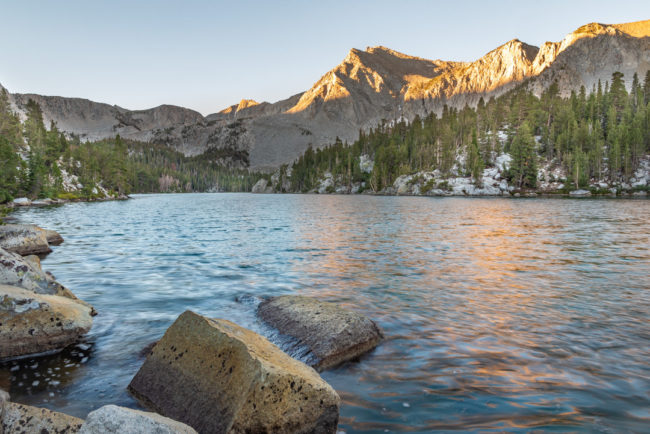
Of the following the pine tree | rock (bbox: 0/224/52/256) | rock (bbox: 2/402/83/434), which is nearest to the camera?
rock (bbox: 2/402/83/434)

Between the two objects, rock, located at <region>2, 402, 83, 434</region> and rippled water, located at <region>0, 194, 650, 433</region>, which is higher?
rock, located at <region>2, 402, 83, 434</region>

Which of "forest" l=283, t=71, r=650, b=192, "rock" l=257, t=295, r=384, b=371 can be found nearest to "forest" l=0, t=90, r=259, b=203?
"rock" l=257, t=295, r=384, b=371

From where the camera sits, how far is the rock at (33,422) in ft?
15.3

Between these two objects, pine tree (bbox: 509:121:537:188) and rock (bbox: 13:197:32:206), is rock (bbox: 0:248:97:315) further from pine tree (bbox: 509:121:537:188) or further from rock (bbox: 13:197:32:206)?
pine tree (bbox: 509:121:537:188)

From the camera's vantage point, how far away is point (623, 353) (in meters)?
8.77

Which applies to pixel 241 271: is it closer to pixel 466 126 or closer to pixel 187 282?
pixel 187 282

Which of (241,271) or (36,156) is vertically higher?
(36,156)

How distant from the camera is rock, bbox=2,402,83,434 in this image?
15.3 feet

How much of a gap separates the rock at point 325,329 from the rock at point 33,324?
5131 millimetres

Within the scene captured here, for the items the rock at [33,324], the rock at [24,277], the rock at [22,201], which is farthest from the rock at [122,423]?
the rock at [22,201]

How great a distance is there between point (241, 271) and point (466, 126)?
204670mm

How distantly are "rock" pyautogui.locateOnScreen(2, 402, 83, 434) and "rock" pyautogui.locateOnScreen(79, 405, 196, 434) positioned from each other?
90 centimetres

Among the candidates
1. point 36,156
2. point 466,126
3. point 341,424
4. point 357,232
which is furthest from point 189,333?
point 466,126

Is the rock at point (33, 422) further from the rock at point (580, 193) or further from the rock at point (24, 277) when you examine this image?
the rock at point (580, 193)
